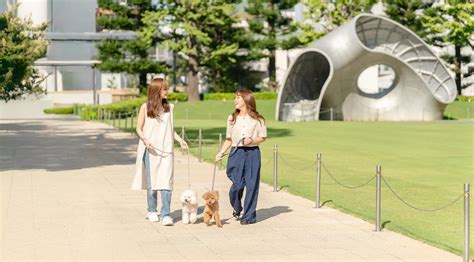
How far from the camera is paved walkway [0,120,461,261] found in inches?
410

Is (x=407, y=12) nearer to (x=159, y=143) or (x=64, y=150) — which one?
(x=64, y=150)

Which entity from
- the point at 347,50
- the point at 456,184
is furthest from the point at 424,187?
the point at 347,50

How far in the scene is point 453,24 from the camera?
6638 cm

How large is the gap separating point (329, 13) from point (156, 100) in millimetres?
59310

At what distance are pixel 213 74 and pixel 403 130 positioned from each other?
34096 mm

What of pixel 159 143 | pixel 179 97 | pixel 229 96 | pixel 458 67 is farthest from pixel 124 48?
pixel 159 143

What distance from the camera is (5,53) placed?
→ 118 feet

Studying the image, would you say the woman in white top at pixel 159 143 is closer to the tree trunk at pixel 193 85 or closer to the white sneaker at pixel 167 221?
the white sneaker at pixel 167 221

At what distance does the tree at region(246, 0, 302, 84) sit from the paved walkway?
5216 centimetres

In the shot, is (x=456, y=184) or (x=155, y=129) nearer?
(x=155, y=129)

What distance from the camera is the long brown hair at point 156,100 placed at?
1238 centimetres

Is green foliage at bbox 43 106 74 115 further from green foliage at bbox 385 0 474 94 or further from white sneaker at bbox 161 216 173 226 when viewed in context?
white sneaker at bbox 161 216 173 226

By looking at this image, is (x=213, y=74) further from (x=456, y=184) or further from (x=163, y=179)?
(x=163, y=179)

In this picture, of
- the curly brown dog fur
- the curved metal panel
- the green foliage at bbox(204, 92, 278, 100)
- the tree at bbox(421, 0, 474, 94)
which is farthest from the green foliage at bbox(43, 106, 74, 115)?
the curly brown dog fur
